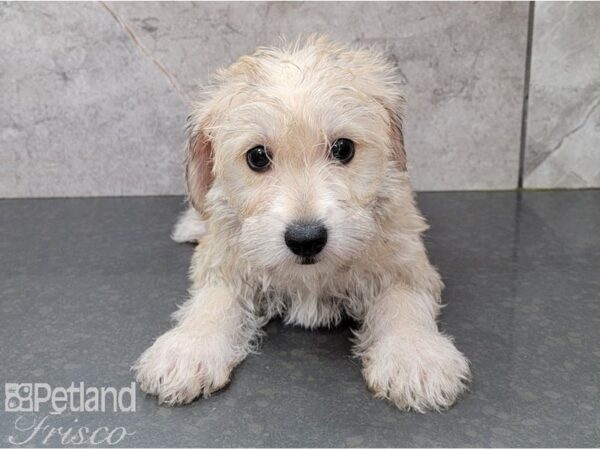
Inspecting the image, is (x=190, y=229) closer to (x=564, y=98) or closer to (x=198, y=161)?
(x=198, y=161)

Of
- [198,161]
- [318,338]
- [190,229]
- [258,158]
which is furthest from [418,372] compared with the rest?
[190,229]

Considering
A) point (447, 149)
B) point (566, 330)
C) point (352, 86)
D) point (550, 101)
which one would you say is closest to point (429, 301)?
point (566, 330)

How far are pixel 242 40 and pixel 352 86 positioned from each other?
1714mm

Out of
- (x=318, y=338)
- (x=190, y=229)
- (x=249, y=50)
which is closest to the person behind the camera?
(x=318, y=338)

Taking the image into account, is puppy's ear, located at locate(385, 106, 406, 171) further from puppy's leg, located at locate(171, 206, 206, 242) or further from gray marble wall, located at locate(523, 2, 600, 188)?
gray marble wall, located at locate(523, 2, 600, 188)

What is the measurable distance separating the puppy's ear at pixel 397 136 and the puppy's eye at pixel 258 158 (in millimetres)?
461

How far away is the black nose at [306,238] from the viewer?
1.61 metres

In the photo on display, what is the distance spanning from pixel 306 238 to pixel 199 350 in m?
0.50

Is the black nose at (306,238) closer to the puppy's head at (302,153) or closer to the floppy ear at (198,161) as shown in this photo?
the puppy's head at (302,153)

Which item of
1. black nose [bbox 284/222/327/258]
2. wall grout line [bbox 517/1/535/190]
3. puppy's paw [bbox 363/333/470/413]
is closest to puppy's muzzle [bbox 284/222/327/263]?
black nose [bbox 284/222/327/258]

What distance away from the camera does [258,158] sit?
1.81 metres

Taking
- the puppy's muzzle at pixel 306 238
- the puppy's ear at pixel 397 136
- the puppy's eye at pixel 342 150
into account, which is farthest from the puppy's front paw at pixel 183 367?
the puppy's ear at pixel 397 136

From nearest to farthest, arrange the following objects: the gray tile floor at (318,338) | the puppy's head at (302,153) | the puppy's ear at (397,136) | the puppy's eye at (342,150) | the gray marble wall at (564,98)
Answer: the gray tile floor at (318,338) → the puppy's head at (302,153) → the puppy's eye at (342,150) → the puppy's ear at (397,136) → the gray marble wall at (564,98)

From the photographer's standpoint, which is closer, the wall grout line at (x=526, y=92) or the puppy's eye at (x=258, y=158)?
the puppy's eye at (x=258, y=158)
